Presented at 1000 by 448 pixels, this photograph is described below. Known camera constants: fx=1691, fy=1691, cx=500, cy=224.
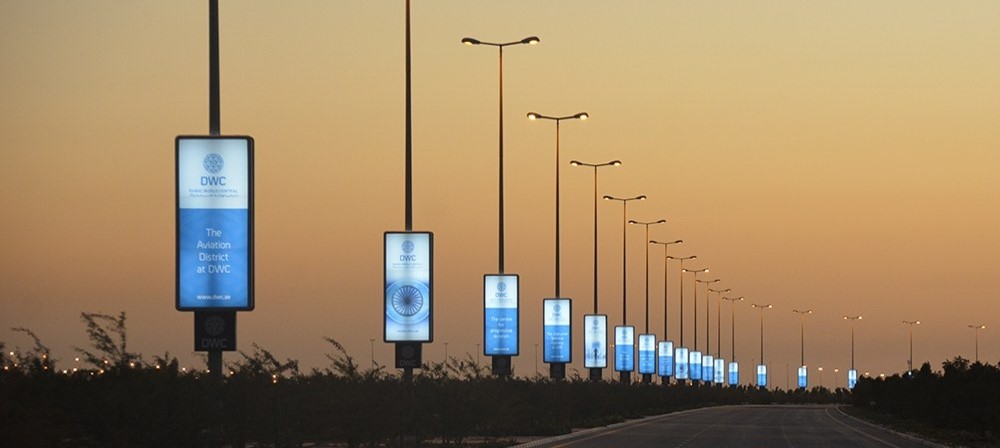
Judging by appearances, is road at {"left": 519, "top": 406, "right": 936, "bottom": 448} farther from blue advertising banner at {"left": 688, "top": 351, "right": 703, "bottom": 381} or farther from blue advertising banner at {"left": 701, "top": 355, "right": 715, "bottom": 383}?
blue advertising banner at {"left": 701, "top": 355, "right": 715, "bottom": 383}

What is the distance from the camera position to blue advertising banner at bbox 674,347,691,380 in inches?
5694

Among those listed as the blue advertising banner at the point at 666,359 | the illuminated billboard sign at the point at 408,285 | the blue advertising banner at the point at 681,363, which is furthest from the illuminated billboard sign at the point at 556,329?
the blue advertising banner at the point at 681,363

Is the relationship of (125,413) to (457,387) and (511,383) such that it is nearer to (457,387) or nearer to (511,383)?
(457,387)

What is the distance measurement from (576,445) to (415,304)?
939 centimetres

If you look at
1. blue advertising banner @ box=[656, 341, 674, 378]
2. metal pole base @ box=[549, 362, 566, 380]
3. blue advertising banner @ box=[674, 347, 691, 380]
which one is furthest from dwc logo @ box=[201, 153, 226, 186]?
blue advertising banner @ box=[674, 347, 691, 380]

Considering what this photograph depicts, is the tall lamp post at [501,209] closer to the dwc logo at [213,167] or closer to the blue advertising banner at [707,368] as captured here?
the dwc logo at [213,167]

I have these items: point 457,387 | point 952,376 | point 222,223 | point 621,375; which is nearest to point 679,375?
point 621,375

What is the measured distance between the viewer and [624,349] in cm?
10412

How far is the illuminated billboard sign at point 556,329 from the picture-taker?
75.9 meters

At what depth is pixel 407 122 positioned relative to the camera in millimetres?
47250

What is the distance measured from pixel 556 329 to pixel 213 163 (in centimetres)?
4807

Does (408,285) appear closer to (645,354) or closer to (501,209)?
(501,209)

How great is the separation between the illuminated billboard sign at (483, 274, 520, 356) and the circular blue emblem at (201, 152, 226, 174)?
36.0m

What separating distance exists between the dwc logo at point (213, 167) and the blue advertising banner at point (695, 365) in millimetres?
128969
